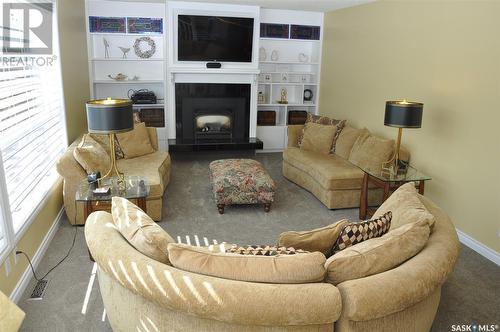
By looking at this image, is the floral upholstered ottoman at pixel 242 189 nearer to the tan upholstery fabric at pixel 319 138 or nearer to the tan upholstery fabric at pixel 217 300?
the tan upholstery fabric at pixel 319 138

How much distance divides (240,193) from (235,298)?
8.92ft

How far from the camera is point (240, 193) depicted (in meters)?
4.45

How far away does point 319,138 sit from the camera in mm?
5625

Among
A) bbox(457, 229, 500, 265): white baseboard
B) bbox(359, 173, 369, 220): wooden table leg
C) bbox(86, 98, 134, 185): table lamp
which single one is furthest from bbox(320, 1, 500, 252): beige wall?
bbox(86, 98, 134, 185): table lamp

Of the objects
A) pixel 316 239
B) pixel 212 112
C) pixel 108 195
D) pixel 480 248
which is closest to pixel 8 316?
pixel 316 239

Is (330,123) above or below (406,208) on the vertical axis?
above

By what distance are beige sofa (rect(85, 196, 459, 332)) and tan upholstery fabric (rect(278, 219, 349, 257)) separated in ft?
1.36

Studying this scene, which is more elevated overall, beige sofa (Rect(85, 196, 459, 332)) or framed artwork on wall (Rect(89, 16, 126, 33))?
framed artwork on wall (Rect(89, 16, 126, 33))

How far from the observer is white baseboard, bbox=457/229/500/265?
3574mm

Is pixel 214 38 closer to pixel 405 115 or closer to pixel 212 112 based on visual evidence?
pixel 212 112

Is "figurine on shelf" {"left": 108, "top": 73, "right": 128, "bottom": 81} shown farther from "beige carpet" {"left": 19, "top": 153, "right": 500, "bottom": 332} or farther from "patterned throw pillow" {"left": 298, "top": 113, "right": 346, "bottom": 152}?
"patterned throw pillow" {"left": 298, "top": 113, "right": 346, "bottom": 152}

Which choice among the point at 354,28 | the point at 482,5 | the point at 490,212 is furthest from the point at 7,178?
the point at 354,28

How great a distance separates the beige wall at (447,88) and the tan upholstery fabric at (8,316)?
3.71m

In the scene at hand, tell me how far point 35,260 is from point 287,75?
5.38 metres
